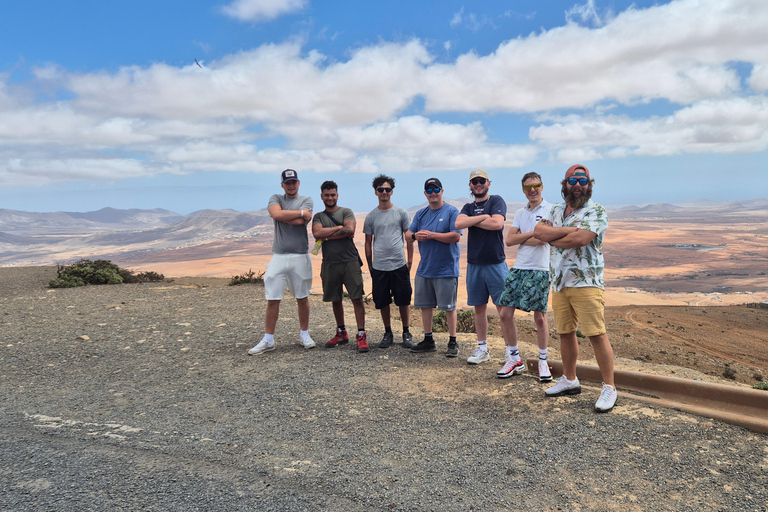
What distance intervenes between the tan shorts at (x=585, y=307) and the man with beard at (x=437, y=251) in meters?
1.71

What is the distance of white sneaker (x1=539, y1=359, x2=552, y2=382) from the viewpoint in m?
4.70

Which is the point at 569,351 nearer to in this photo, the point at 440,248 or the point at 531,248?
the point at 531,248

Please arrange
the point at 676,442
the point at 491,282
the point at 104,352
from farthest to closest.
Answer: the point at 104,352, the point at 491,282, the point at 676,442

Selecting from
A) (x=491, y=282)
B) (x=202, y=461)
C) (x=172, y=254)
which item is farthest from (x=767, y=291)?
(x=172, y=254)

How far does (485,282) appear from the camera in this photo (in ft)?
17.2

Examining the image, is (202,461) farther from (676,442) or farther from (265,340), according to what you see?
(676,442)

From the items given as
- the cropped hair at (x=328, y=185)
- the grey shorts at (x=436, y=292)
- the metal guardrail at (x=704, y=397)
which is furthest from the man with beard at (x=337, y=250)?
the metal guardrail at (x=704, y=397)

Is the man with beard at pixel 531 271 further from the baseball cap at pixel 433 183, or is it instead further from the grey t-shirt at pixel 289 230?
the grey t-shirt at pixel 289 230

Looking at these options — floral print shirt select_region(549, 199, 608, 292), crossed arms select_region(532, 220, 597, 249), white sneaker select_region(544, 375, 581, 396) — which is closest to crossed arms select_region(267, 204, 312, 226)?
crossed arms select_region(532, 220, 597, 249)

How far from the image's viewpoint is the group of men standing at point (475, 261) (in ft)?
12.7

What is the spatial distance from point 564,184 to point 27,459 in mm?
4916

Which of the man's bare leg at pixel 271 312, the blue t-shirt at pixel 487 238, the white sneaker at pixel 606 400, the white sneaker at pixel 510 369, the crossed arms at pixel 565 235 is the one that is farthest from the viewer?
the man's bare leg at pixel 271 312

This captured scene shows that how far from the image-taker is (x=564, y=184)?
3953mm

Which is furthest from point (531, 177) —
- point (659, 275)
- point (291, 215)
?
point (659, 275)
